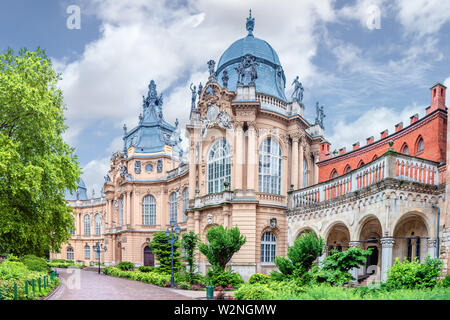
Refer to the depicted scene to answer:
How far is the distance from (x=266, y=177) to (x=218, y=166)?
418 centimetres

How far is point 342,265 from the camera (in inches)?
541

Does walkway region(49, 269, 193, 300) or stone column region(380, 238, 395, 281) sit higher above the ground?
stone column region(380, 238, 395, 281)

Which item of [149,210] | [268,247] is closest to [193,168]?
[268,247]

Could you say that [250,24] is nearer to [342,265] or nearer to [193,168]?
[193,168]

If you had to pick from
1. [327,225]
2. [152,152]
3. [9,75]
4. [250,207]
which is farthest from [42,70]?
[152,152]

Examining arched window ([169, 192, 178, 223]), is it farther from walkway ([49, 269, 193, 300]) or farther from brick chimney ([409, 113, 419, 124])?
brick chimney ([409, 113, 419, 124])

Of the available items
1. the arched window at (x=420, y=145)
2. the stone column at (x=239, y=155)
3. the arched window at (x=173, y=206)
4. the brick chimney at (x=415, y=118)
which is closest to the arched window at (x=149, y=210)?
the arched window at (x=173, y=206)

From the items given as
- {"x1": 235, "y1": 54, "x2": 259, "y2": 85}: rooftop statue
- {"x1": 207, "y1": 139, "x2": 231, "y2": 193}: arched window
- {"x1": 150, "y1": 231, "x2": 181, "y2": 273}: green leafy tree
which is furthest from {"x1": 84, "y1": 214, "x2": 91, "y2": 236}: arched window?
{"x1": 235, "y1": 54, "x2": 259, "y2": 85}: rooftop statue

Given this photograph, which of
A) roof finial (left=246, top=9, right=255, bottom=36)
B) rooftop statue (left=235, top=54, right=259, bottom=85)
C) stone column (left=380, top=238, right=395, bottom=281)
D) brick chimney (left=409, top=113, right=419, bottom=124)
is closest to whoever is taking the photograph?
stone column (left=380, top=238, right=395, bottom=281)

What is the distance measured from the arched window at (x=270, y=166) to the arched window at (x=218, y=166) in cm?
270

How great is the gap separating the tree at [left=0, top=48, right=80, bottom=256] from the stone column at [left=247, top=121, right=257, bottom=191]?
495 inches

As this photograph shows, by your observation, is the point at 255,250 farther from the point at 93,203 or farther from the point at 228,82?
the point at 93,203

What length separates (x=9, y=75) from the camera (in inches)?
782

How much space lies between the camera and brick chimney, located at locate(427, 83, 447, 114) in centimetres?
1853
